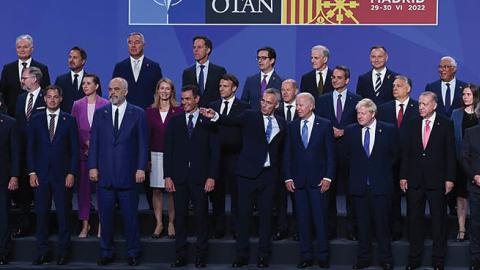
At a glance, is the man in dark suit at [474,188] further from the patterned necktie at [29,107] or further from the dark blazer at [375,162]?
the patterned necktie at [29,107]

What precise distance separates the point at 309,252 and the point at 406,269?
2.53 ft

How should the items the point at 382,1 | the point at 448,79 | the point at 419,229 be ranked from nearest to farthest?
the point at 419,229 < the point at 448,79 < the point at 382,1

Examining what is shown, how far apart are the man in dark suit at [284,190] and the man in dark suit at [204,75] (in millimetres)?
715

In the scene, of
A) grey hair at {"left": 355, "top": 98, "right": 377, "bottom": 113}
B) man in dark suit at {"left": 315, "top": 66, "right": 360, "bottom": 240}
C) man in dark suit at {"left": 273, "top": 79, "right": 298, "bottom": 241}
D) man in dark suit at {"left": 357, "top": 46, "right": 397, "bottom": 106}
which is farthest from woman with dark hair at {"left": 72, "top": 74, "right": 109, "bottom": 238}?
man in dark suit at {"left": 357, "top": 46, "right": 397, "bottom": 106}

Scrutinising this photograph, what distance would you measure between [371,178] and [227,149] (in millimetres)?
1255

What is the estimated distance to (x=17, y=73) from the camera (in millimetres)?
8930

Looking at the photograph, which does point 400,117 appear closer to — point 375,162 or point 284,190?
point 375,162

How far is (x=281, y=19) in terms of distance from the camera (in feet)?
32.5

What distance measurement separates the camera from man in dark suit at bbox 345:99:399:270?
7895 millimetres

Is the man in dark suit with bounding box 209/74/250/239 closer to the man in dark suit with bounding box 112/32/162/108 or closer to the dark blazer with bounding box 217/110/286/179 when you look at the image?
the dark blazer with bounding box 217/110/286/179

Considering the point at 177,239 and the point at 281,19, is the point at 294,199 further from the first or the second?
the point at 281,19

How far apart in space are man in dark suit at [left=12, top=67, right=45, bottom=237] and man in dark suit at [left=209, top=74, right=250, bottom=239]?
1478mm

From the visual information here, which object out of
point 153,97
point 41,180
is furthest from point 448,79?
point 41,180

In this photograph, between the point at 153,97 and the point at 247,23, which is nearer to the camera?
the point at 153,97
